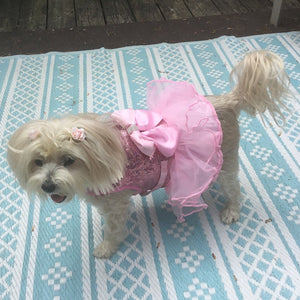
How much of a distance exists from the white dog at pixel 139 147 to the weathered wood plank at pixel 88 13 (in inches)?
59.5

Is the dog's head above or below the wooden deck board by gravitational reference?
above

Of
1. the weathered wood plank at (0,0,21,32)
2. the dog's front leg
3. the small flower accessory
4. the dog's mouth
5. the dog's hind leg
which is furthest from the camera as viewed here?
the weathered wood plank at (0,0,21,32)

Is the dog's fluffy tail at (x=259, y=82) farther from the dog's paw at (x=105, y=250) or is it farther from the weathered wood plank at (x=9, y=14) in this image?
the weathered wood plank at (x=9, y=14)

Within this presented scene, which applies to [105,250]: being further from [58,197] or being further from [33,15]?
[33,15]

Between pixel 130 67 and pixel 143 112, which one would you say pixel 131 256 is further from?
pixel 130 67

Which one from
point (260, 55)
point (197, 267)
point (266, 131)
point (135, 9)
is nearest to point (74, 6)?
point (135, 9)

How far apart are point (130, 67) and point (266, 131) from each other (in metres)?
0.81

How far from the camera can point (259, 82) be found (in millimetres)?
842

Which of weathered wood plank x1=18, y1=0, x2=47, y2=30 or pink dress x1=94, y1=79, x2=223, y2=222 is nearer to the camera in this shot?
pink dress x1=94, y1=79, x2=223, y2=222

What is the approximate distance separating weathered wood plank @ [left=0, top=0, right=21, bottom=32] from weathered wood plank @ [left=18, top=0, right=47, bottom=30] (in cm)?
4

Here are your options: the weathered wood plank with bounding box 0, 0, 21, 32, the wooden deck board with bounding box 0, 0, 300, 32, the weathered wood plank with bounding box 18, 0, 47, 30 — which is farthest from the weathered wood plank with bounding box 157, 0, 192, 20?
the weathered wood plank with bounding box 0, 0, 21, 32

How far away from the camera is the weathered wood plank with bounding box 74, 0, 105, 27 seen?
89.3 inches

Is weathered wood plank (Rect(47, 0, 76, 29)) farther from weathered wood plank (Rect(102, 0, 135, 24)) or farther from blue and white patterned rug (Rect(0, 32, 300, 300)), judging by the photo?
blue and white patterned rug (Rect(0, 32, 300, 300))

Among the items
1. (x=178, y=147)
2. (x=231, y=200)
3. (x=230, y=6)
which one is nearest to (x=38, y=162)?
(x=178, y=147)
